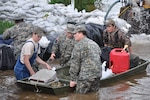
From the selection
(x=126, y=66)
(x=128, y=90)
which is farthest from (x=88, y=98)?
(x=126, y=66)

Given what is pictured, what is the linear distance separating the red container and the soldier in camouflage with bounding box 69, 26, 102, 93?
127cm

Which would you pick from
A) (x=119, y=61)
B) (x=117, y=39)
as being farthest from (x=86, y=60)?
(x=117, y=39)

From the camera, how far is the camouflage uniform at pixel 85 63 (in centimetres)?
778

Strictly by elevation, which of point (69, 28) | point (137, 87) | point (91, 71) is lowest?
point (137, 87)

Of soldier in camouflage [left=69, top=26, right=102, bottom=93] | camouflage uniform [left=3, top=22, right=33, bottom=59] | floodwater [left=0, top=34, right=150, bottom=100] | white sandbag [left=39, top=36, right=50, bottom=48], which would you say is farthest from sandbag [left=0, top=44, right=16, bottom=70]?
soldier in camouflage [left=69, top=26, right=102, bottom=93]

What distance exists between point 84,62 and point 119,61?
152cm

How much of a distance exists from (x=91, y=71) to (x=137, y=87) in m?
1.45

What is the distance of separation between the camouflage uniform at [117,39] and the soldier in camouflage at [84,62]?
173cm

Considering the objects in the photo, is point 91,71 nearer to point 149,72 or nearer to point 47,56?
point 149,72

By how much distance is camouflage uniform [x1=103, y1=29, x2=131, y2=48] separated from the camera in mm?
9477

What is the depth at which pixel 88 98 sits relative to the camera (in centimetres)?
792

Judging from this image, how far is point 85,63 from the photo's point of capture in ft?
25.6

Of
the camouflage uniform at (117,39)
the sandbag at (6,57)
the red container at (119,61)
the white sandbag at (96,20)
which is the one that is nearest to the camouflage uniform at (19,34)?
the sandbag at (6,57)

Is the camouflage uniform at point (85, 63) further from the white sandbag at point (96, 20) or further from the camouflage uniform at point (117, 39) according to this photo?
the white sandbag at point (96, 20)
